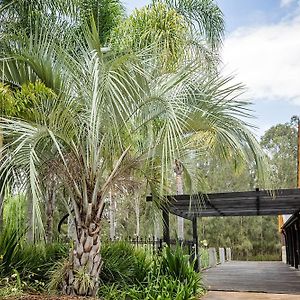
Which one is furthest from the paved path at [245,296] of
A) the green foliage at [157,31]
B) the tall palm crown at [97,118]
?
the green foliage at [157,31]

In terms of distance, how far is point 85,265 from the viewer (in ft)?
19.9

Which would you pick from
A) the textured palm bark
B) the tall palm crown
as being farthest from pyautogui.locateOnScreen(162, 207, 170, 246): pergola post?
the textured palm bark

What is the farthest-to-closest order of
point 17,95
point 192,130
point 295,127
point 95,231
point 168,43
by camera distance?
point 295,127
point 168,43
point 192,130
point 95,231
point 17,95

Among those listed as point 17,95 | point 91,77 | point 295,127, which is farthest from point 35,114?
point 295,127

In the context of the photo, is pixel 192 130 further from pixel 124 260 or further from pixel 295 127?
pixel 295 127

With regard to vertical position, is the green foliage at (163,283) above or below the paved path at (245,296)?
above

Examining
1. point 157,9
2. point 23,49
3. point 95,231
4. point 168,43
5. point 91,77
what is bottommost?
point 95,231

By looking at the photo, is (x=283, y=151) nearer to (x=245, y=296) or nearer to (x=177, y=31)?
(x=245, y=296)

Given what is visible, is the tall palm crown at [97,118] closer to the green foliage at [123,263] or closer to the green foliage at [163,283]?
the green foliage at [163,283]

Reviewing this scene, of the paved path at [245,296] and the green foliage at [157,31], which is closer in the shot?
the green foliage at [157,31]

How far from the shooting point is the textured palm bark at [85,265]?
19.5ft

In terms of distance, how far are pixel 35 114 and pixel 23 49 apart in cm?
110

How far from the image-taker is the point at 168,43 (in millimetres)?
8891

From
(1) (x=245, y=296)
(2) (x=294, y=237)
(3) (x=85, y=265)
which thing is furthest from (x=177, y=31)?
(2) (x=294, y=237)
